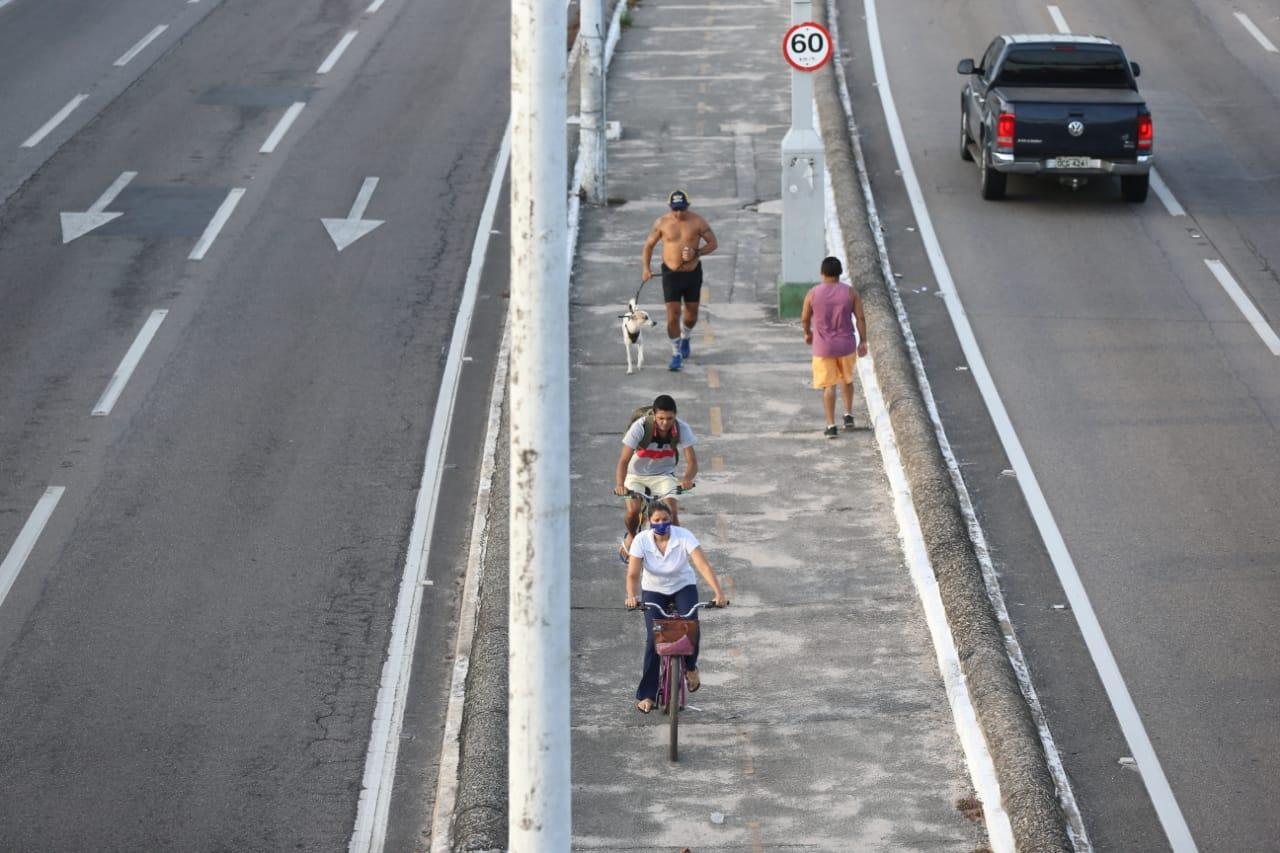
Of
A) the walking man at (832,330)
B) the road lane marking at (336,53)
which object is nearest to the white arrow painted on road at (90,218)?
the road lane marking at (336,53)

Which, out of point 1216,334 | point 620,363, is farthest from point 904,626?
point 1216,334

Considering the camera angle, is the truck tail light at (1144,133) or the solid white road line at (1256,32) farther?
the solid white road line at (1256,32)

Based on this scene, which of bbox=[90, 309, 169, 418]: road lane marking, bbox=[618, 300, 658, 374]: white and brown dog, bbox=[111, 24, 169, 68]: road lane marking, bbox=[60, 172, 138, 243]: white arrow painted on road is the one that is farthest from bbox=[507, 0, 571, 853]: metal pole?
bbox=[111, 24, 169, 68]: road lane marking

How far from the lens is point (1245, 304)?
1925cm

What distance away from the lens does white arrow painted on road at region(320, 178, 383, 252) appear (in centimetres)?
2206

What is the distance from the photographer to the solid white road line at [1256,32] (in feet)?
103

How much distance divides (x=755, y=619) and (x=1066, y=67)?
13205 mm

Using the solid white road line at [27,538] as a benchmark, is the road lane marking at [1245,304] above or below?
below

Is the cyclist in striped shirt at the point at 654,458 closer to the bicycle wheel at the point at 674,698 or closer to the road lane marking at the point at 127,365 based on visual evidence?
the bicycle wheel at the point at 674,698

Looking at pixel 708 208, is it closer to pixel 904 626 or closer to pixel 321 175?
pixel 321 175

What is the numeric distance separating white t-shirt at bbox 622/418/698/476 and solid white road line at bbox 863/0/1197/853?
2.96 metres

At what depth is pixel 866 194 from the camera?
23188 mm

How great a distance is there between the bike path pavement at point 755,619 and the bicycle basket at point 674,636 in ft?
2.14

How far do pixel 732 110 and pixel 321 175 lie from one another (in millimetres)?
6329
